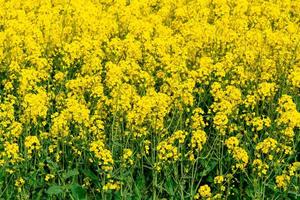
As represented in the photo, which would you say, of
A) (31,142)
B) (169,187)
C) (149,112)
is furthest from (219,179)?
(31,142)

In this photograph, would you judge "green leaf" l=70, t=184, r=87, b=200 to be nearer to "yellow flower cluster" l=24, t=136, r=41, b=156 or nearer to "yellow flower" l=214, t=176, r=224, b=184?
"yellow flower cluster" l=24, t=136, r=41, b=156

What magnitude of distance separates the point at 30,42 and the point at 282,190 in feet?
8.37

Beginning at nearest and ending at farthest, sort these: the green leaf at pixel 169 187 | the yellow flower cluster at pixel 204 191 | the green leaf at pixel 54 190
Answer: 1. the yellow flower cluster at pixel 204 191
2. the green leaf at pixel 54 190
3. the green leaf at pixel 169 187

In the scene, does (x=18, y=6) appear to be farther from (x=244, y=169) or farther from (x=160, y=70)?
(x=244, y=169)


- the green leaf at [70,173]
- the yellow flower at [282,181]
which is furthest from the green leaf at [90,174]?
the yellow flower at [282,181]

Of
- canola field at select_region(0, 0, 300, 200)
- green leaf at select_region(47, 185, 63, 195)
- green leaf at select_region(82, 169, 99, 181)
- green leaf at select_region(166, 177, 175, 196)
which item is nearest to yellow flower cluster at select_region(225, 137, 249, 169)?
canola field at select_region(0, 0, 300, 200)

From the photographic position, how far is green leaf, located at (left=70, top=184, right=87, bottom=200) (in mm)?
4680

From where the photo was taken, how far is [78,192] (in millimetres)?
4691

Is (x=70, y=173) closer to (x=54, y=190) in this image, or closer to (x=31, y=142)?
(x=54, y=190)

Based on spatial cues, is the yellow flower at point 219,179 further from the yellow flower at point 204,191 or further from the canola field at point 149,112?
the yellow flower at point 204,191

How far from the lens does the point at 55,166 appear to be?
466 cm

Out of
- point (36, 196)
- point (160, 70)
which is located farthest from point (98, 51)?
point (36, 196)

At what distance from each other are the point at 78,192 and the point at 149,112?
2.41 feet

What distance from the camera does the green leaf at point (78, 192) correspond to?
468cm
